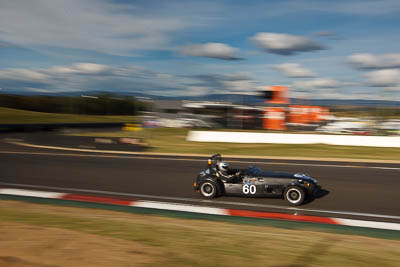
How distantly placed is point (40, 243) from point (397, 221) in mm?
5602

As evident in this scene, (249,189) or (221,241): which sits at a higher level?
(249,189)

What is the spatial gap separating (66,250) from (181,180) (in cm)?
607

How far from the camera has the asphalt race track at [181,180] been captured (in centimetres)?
738

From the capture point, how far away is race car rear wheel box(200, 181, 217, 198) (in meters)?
7.96

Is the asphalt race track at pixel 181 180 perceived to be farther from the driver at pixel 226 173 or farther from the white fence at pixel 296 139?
the white fence at pixel 296 139

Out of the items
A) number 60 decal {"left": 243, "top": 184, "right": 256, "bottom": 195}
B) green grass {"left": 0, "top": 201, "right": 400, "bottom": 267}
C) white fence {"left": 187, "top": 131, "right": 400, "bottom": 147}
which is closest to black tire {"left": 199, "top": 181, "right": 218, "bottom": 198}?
number 60 decal {"left": 243, "top": 184, "right": 256, "bottom": 195}

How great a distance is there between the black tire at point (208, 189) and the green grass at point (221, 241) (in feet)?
6.57

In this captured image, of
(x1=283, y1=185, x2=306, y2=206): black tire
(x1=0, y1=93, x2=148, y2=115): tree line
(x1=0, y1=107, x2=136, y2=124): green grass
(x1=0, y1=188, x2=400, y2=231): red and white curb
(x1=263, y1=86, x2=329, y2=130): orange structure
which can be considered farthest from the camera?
(x1=0, y1=93, x2=148, y2=115): tree line

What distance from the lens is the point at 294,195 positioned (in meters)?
7.36

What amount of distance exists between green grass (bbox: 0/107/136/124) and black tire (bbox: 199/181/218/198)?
4297 cm

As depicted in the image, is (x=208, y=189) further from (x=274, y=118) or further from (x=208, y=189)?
(x=274, y=118)

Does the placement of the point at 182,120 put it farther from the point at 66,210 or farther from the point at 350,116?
the point at 66,210

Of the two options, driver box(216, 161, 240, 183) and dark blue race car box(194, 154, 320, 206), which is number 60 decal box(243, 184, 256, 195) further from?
driver box(216, 161, 240, 183)

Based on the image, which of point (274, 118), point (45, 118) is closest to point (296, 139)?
point (274, 118)
